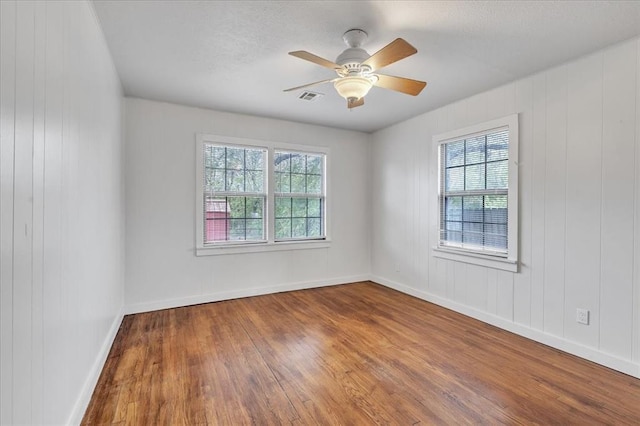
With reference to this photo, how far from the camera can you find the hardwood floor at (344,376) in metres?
1.89

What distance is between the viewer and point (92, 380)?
209cm

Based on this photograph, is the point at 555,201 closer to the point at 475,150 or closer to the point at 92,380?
the point at 475,150

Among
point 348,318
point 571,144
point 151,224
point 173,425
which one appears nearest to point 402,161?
point 571,144

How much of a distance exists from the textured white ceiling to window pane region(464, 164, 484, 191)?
2.82 feet

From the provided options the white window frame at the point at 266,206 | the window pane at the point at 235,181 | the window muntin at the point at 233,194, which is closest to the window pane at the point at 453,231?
the white window frame at the point at 266,206

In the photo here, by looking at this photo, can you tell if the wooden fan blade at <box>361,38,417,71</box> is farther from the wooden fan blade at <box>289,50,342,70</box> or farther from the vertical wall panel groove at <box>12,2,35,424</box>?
the vertical wall panel groove at <box>12,2,35,424</box>

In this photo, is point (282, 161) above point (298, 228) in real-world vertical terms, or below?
above

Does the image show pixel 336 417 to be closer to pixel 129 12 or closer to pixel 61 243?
Answer: pixel 61 243

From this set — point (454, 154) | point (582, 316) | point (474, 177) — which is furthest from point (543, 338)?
point (454, 154)

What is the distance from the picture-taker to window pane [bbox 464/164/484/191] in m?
3.54

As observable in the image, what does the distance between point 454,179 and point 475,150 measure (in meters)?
0.43

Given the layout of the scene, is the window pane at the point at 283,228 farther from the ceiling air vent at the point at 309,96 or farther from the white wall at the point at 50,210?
the white wall at the point at 50,210

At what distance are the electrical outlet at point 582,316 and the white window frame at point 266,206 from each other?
3150mm

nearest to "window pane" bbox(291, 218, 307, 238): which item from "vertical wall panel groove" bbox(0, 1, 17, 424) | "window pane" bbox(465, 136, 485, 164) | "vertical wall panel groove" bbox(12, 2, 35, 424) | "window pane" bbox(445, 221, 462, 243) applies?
"window pane" bbox(445, 221, 462, 243)
